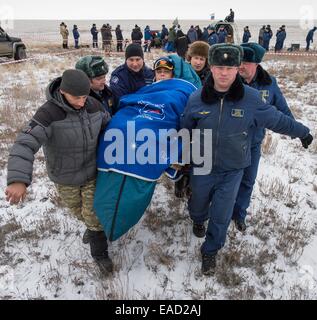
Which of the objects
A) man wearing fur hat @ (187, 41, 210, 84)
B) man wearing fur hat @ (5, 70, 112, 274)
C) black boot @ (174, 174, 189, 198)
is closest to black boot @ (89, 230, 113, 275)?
man wearing fur hat @ (5, 70, 112, 274)

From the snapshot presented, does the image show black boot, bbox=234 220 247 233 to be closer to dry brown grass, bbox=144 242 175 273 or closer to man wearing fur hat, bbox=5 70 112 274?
dry brown grass, bbox=144 242 175 273

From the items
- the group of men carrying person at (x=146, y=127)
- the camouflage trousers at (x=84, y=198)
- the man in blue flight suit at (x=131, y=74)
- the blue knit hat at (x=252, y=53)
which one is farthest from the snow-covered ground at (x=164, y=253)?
the blue knit hat at (x=252, y=53)

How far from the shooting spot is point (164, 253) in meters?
3.17

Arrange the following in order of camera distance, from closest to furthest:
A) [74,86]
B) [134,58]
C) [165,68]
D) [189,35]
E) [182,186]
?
1. [74,86]
2. [165,68]
3. [134,58]
4. [182,186]
5. [189,35]

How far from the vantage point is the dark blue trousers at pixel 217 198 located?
2758 millimetres

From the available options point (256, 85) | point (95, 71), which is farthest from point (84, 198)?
point (256, 85)

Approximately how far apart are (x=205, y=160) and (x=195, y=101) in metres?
0.52

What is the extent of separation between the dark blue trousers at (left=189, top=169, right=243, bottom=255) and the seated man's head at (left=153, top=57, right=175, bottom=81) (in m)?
1.04

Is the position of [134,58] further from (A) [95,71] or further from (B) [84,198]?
(B) [84,198]

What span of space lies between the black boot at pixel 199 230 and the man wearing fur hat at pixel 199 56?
1.66m

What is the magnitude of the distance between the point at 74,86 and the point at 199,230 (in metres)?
2.04

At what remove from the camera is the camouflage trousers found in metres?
2.76

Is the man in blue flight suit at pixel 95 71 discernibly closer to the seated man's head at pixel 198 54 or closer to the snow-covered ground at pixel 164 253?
the seated man's head at pixel 198 54
